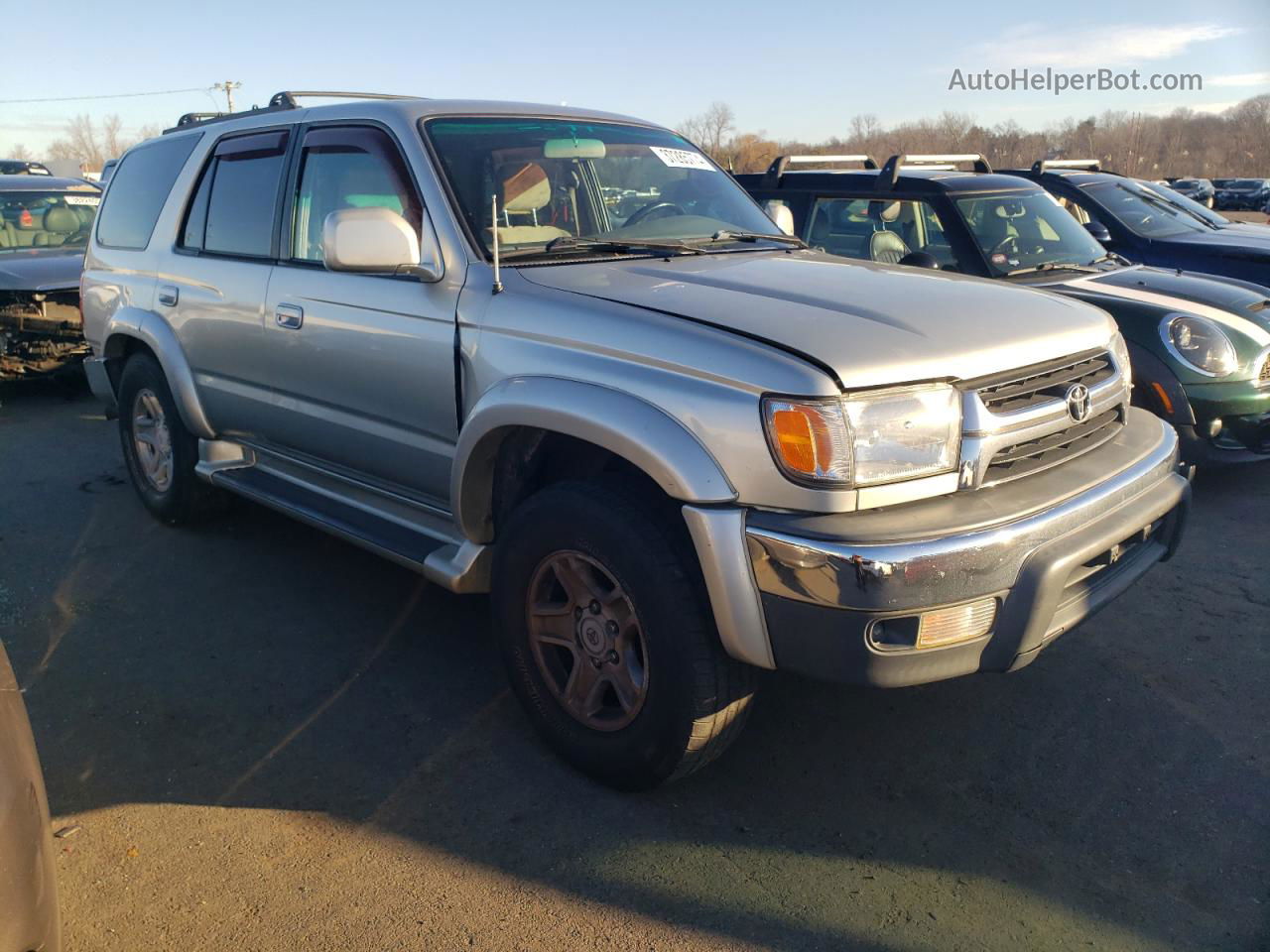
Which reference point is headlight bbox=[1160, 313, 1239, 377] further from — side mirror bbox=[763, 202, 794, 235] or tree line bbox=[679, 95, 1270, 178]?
tree line bbox=[679, 95, 1270, 178]

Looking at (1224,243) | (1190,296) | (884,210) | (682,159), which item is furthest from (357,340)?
(1224,243)

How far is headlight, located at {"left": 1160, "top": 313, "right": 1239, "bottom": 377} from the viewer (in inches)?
211

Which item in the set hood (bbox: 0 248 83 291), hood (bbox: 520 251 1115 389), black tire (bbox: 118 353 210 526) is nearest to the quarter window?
hood (bbox: 520 251 1115 389)

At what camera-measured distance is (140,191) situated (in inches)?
203

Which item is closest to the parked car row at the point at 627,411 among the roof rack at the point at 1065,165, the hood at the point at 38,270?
the hood at the point at 38,270

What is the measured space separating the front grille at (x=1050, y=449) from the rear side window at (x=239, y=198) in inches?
116

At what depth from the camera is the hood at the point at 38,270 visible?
7980 millimetres

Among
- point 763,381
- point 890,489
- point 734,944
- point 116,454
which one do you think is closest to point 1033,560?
point 890,489

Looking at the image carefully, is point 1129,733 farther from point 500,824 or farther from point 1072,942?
point 500,824

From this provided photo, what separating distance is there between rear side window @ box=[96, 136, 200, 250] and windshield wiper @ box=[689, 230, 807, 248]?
8.69 ft

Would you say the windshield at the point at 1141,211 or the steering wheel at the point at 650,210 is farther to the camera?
the windshield at the point at 1141,211

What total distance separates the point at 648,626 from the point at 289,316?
2.11 meters

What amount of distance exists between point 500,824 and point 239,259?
270cm

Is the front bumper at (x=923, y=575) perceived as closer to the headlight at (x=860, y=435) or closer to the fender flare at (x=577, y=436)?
the headlight at (x=860, y=435)
